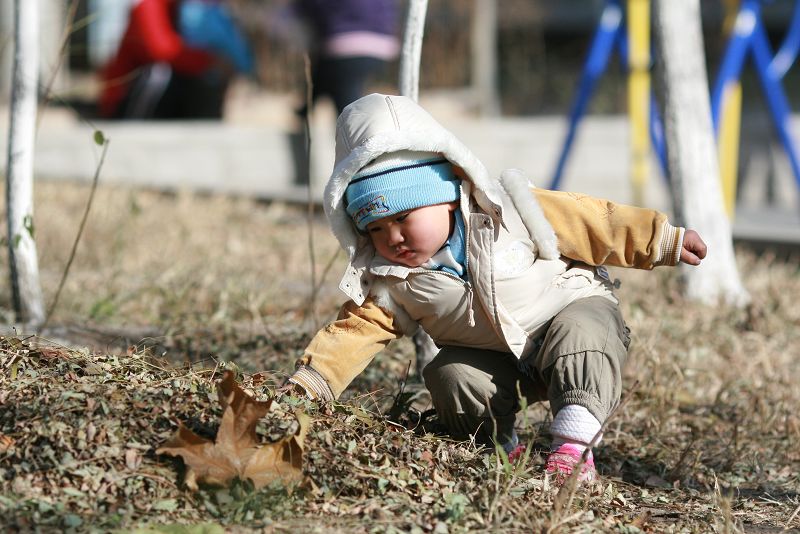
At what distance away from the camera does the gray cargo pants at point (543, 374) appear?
9.11ft

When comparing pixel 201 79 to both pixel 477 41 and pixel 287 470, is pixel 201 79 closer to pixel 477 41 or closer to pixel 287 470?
pixel 477 41

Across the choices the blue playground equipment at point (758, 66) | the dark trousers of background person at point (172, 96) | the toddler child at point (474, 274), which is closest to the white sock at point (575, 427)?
the toddler child at point (474, 274)

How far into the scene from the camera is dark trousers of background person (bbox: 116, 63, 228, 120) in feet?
34.4

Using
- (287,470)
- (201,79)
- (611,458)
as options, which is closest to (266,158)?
(201,79)

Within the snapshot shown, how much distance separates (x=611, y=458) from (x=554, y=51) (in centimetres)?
1272

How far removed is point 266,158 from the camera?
895cm

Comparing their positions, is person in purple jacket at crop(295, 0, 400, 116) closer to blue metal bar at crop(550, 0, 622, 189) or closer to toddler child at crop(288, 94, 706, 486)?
blue metal bar at crop(550, 0, 622, 189)

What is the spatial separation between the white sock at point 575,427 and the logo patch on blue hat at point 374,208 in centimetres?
66

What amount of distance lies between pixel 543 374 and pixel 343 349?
52 cm

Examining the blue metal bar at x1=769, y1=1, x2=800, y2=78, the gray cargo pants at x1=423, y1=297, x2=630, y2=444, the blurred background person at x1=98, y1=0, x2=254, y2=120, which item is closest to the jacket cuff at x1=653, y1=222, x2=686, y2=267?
the gray cargo pants at x1=423, y1=297, x2=630, y2=444

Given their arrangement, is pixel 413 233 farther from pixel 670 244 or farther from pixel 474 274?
pixel 670 244

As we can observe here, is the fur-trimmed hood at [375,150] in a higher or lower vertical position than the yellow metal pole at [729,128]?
lower

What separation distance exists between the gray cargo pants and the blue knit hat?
0.43 metres

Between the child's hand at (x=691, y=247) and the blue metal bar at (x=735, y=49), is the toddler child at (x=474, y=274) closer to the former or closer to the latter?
the child's hand at (x=691, y=247)
